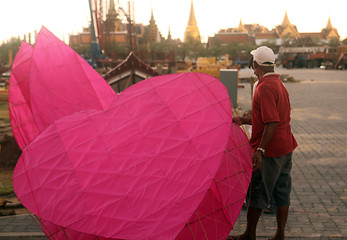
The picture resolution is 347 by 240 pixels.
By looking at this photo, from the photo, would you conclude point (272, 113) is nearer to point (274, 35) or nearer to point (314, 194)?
point (314, 194)

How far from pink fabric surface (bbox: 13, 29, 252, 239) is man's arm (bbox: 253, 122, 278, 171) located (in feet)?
0.31

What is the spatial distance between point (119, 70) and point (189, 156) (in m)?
16.6

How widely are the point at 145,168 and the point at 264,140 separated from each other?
3.33 feet

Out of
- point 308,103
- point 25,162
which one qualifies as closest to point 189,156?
point 25,162

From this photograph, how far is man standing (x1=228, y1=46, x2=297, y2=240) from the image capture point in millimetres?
3125

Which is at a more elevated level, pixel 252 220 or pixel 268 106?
pixel 268 106

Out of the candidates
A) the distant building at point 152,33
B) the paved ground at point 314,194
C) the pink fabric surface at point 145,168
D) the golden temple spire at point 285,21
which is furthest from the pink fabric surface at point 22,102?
the golden temple spire at point 285,21

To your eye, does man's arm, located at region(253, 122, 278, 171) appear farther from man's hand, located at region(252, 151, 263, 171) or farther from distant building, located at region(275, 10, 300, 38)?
distant building, located at region(275, 10, 300, 38)

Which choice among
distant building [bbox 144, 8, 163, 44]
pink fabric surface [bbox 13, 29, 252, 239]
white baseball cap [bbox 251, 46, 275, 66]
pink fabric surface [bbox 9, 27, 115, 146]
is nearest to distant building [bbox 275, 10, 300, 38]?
distant building [bbox 144, 8, 163, 44]

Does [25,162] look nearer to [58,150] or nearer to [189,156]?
[58,150]

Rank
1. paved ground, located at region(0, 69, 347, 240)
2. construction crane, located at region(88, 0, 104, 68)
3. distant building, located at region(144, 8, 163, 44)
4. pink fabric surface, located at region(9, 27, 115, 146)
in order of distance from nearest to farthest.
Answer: pink fabric surface, located at region(9, 27, 115, 146) → paved ground, located at region(0, 69, 347, 240) → construction crane, located at region(88, 0, 104, 68) → distant building, located at region(144, 8, 163, 44)

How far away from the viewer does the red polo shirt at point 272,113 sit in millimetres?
3113

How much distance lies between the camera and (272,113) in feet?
10.2

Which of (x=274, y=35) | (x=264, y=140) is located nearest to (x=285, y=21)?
(x=274, y=35)
